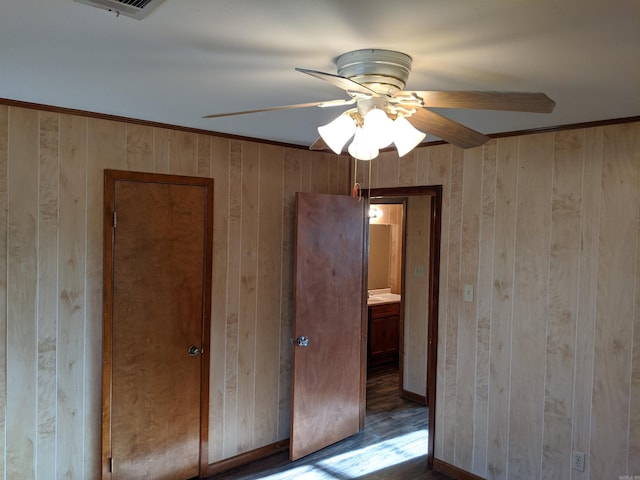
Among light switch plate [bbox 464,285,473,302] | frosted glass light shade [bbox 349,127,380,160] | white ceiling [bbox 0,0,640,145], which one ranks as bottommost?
light switch plate [bbox 464,285,473,302]

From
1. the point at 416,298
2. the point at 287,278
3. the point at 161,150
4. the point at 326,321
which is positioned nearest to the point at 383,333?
the point at 416,298

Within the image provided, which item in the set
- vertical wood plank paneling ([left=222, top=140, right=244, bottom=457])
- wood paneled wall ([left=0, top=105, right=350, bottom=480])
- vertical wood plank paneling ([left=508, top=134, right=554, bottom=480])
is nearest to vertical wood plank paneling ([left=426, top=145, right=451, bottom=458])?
vertical wood plank paneling ([left=508, top=134, right=554, bottom=480])

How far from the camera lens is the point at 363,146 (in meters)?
1.64

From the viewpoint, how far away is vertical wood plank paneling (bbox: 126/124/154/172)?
2.93 metres

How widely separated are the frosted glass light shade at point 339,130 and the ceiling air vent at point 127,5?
631 mm

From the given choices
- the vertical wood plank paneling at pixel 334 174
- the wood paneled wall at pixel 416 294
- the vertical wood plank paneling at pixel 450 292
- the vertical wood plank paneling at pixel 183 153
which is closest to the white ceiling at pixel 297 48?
the vertical wood plank paneling at pixel 450 292

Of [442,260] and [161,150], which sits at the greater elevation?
[161,150]

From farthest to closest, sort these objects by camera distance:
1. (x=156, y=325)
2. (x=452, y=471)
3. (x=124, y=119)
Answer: (x=452, y=471) < (x=156, y=325) < (x=124, y=119)

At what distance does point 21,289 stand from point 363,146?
2.09 meters

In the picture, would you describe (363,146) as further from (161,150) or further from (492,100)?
(161,150)

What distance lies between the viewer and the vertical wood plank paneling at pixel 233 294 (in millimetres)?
3381

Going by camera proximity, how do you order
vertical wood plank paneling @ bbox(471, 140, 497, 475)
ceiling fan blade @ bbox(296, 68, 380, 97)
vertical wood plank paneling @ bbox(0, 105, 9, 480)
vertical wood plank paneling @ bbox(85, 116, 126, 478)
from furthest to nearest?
vertical wood plank paneling @ bbox(471, 140, 497, 475)
vertical wood plank paneling @ bbox(85, 116, 126, 478)
vertical wood plank paneling @ bbox(0, 105, 9, 480)
ceiling fan blade @ bbox(296, 68, 380, 97)

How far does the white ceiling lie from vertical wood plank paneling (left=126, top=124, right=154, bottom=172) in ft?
1.44

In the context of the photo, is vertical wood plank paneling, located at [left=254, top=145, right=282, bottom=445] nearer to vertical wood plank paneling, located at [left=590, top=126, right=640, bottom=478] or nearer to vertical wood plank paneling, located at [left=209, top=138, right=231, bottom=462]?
vertical wood plank paneling, located at [left=209, top=138, right=231, bottom=462]
